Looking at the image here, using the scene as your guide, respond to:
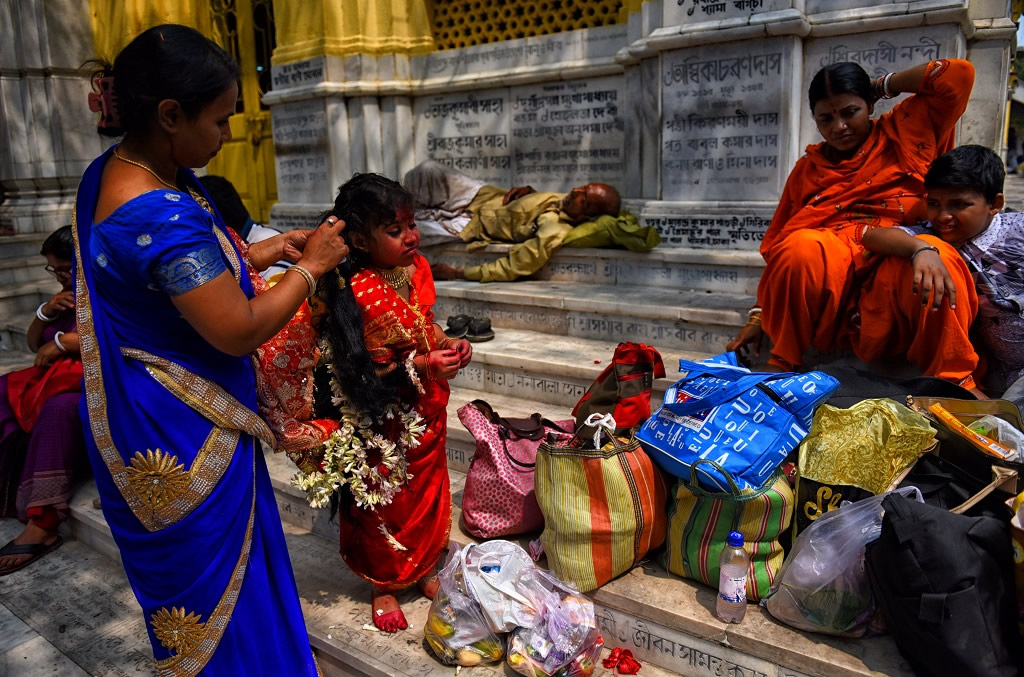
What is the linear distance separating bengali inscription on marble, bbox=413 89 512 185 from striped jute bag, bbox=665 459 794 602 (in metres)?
4.73

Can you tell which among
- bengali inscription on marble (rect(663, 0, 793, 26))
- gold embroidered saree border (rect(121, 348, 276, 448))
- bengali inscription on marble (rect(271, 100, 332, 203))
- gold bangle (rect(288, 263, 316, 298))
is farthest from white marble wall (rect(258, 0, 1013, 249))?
gold embroidered saree border (rect(121, 348, 276, 448))

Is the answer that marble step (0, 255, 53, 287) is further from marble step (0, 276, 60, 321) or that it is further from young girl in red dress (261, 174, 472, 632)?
young girl in red dress (261, 174, 472, 632)

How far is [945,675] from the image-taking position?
1.87 meters

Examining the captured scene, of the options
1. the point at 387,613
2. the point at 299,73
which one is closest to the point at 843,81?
the point at 387,613

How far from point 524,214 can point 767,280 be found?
→ 2.70 m

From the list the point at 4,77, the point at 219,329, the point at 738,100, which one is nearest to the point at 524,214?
the point at 738,100

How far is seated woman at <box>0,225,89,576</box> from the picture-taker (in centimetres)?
364

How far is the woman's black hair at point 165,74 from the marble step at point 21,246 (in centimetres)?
689

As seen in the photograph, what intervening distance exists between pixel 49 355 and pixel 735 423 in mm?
3528

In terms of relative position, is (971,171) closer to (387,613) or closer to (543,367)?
(543,367)

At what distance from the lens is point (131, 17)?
852 centimetres

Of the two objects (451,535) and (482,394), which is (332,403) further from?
(482,394)

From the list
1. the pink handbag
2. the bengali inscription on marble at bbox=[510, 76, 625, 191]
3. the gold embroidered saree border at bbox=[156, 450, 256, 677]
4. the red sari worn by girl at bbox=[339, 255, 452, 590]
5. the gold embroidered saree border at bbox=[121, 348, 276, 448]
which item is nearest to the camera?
the gold embroidered saree border at bbox=[121, 348, 276, 448]

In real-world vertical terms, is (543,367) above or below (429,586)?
above
